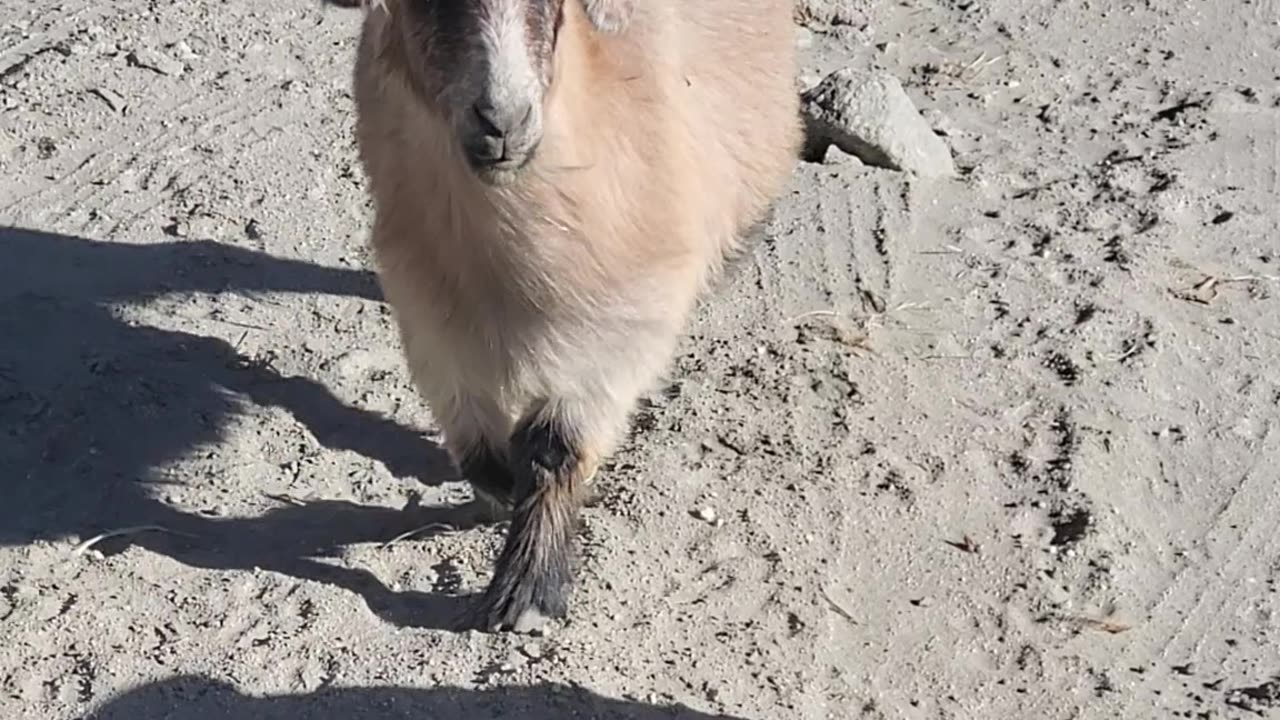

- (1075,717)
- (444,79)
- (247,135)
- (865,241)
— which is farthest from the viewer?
(247,135)

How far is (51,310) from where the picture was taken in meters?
6.48

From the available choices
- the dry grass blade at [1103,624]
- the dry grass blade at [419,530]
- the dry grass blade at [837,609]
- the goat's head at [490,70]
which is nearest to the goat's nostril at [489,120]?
the goat's head at [490,70]

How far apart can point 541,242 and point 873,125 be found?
279 centimetres

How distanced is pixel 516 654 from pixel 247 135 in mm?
3286

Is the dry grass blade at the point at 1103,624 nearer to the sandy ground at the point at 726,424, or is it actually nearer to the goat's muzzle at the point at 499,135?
the sandy ground at the point at 726,424

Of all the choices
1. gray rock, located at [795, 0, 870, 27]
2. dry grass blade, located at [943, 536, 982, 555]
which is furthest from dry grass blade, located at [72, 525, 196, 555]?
gray rock, located at [795, 0, 870, 27]

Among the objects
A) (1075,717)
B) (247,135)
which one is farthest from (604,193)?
(247,135)

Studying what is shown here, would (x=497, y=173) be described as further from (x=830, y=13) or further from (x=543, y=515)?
(x=830, y=13)

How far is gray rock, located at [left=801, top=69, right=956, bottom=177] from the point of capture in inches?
292

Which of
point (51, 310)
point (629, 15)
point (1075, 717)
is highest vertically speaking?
point (629, 15)

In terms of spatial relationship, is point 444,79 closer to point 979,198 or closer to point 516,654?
point 516,654

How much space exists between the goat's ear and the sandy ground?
5.23 feet

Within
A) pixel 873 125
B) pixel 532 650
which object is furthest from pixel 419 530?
pixel 873 125

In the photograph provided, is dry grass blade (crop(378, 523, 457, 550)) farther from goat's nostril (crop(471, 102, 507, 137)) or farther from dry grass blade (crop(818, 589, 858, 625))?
goat's nostril (crop(471, 102, 507, 137))
